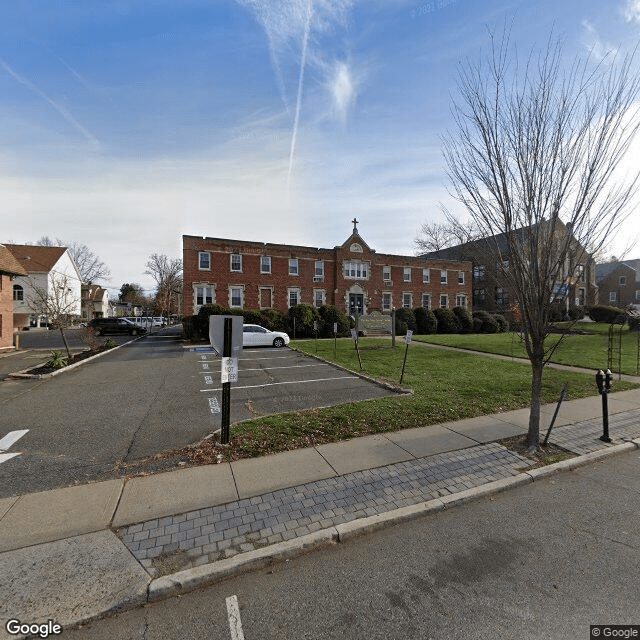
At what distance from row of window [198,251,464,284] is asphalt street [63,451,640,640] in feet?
92.7

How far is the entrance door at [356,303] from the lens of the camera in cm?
3334

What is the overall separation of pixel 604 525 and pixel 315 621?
321 cm

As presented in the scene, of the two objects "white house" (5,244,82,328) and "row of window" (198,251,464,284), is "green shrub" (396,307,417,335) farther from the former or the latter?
"white house" (5,244,82,328)

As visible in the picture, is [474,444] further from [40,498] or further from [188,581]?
[40,498]

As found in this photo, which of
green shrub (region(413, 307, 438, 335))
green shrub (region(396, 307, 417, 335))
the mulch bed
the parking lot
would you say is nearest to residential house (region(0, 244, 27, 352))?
the mulch bed

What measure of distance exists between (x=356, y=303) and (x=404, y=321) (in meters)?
Answer: 5.77

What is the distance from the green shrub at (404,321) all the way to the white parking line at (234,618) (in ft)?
92.5

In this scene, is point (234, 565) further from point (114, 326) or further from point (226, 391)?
point (114, 326)

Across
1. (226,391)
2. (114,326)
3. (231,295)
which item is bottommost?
(114,326)

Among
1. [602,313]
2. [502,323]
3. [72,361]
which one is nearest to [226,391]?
[72,361]

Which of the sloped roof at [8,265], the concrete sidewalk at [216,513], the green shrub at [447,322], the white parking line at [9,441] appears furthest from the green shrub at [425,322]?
the sloped roof at [8,265]

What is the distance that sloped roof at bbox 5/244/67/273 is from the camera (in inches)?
1606

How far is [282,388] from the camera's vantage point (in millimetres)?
9109

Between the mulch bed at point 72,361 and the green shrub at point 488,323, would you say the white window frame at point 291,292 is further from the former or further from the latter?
the green shrub at point 488,323
